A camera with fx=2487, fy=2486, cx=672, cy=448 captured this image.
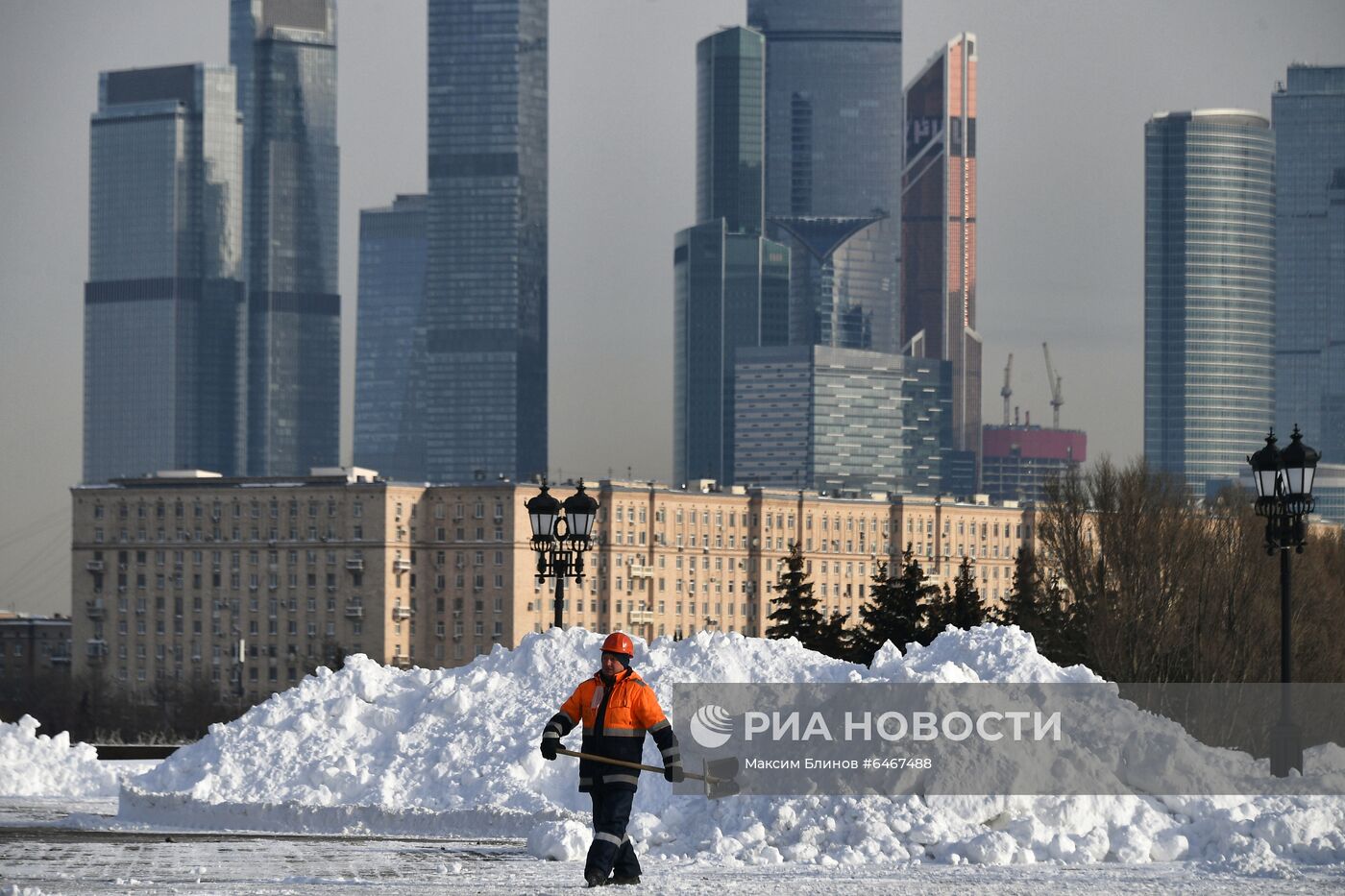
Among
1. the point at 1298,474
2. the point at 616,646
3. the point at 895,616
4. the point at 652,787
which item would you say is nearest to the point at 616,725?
the point at 616,646

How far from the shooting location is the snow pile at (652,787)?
79.2 ft

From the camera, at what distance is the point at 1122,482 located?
56031 millimetres

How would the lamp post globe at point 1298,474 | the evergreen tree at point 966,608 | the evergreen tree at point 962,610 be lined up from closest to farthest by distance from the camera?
the lamp post globe at point 1298,474 → the evergreen tree at point 962,610 → the evergreen tree at point 966,608

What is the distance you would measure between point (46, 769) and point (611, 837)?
20.4 metres

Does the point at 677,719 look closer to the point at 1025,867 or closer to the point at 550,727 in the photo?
the point at 1025,867

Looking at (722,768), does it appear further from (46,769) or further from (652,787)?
(46,769)

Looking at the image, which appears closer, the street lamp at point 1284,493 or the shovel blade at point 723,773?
the shovel blade at point 723,773

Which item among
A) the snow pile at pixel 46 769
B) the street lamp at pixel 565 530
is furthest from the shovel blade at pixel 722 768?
the snow pile at pixel 46 769

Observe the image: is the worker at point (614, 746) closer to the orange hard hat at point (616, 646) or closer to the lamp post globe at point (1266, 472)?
the orange hard hat at point (616, 646)

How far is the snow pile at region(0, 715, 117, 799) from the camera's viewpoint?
37844 mm

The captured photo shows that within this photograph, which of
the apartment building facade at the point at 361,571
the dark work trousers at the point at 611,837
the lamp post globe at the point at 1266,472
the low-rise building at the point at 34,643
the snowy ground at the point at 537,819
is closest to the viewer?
the dark work trousers at the point at 611,837

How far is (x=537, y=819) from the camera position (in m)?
28.2

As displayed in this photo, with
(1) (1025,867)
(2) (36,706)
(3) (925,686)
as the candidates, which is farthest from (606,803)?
(2) (36,706)

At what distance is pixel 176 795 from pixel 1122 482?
3031 centimetres
